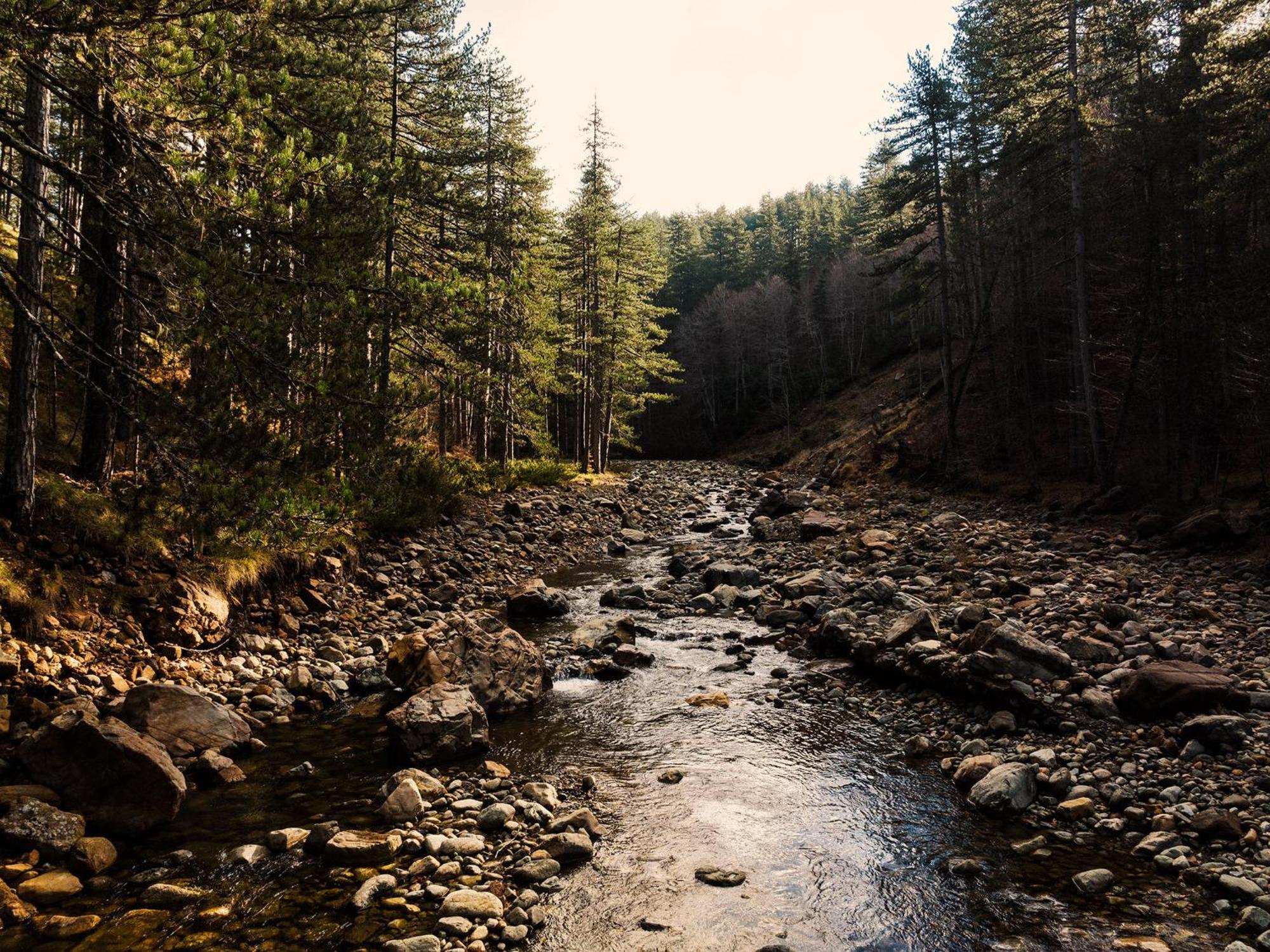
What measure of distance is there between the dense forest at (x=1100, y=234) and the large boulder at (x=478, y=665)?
14.9 metres

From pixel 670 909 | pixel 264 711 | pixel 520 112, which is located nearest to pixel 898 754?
pixel 670 909

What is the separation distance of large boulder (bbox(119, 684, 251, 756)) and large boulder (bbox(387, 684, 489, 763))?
5.31 ft

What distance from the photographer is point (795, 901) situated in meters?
4.96

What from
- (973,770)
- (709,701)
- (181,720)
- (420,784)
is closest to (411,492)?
(181,720)

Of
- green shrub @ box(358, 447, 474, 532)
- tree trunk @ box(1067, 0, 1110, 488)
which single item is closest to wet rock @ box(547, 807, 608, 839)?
green shrub @ box(358, 447, 474, 532)

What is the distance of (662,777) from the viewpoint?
6793mm

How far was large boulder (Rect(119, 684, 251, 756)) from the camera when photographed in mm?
6410

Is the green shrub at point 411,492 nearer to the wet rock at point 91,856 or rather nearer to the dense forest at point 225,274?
the dense forest at point 225,274

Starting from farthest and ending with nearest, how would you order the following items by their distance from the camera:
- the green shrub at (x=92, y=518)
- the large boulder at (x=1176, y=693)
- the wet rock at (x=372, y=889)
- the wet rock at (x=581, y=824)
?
the green shrub at (x=92, y=518), the large boulder at (x=1176, y=693), the wet rock at (x=581, y=824), the wet rock at (x=372, y=889)

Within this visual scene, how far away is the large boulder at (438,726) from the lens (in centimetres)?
684

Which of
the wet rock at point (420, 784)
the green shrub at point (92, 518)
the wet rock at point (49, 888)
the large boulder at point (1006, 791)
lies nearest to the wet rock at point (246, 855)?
the wet rock at point (49, 888)

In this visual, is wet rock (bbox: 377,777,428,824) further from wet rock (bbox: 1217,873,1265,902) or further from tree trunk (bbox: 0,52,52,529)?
wet rock (bbox: 1217,873,1265,902)

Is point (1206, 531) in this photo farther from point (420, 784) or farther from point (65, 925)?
point (65, 925)

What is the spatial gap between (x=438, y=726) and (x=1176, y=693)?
25.4ft
